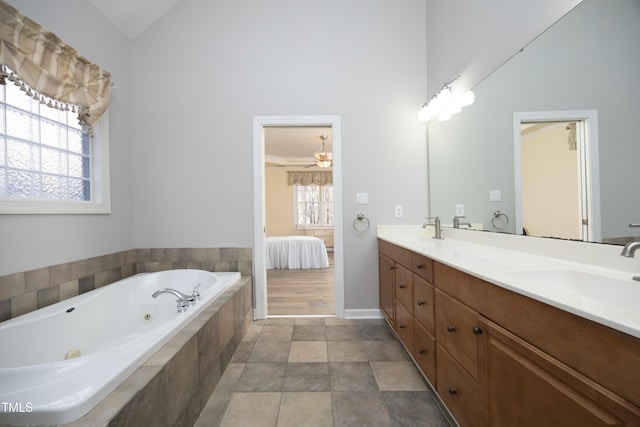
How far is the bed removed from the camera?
4.68 metres

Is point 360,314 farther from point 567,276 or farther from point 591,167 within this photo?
point 591,167

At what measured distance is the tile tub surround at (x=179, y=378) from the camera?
0.77m

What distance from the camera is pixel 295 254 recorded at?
471 cm

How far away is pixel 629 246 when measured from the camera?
743 mm

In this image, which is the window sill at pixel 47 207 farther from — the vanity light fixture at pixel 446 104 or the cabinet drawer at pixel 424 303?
the vanity light fixture at pixel 446 104

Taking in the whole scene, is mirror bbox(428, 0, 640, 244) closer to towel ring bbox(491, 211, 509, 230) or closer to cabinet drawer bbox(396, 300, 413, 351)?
towel ring bbox(491, 211, 509, 230)

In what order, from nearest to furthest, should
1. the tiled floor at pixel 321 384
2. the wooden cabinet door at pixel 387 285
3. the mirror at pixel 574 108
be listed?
the mirror at pixel 574 108 < the tiled floor at pixel 321 384 < the wooden cabinet door at pixel 387 285

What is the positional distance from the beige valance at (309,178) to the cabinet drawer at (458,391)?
6077 mm

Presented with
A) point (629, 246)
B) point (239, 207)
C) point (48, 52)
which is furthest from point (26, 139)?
point (629, 246)

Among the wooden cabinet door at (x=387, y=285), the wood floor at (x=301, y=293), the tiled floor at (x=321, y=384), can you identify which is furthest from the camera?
the wood floor at (x=301, y=293)

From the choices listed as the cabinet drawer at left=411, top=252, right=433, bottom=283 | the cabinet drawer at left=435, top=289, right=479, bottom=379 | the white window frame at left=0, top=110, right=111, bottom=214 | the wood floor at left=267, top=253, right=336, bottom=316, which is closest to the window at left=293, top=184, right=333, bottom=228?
the wood floor at left=267, top=253, right=336, bottom=316

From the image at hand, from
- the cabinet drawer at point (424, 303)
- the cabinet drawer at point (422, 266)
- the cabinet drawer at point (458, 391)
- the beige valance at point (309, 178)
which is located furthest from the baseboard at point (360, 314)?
the beige valance at point (309, 178)

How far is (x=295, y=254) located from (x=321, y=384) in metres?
3.23

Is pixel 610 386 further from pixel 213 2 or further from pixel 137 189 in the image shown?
pixel 213 2
